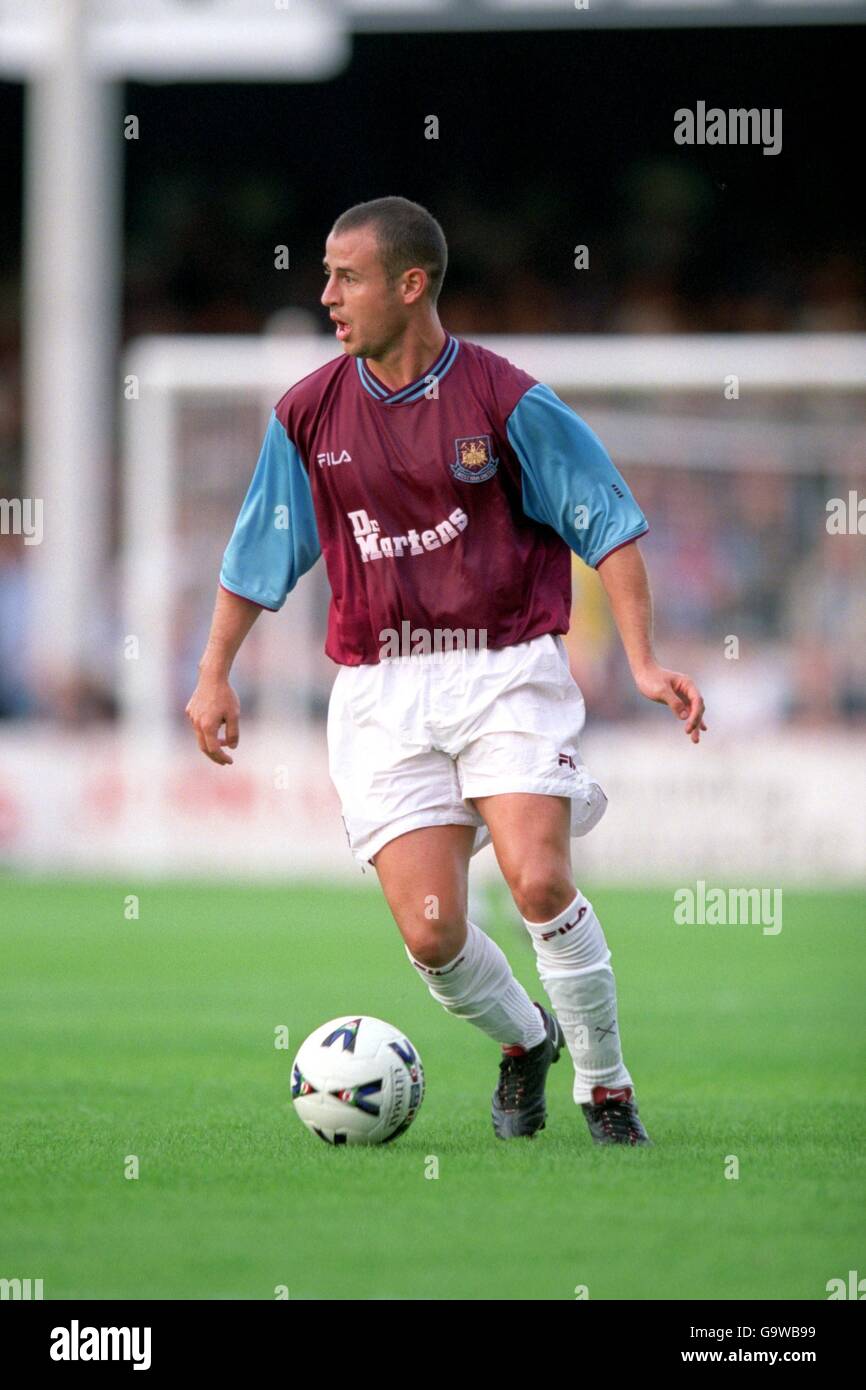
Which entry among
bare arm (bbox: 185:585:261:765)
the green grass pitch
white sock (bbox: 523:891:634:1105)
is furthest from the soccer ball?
bare arm (bbox: 185:585:261:765)

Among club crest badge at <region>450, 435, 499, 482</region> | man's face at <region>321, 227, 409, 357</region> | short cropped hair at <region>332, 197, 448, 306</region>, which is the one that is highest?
short cropped hair at <region>332, 197, 448, 306</region>

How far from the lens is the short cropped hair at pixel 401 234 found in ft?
18.9

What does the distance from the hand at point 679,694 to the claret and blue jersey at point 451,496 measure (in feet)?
1.28

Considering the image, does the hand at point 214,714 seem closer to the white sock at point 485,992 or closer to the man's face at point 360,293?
the white sock at point 485,992

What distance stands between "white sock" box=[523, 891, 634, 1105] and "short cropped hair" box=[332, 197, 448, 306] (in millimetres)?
1651

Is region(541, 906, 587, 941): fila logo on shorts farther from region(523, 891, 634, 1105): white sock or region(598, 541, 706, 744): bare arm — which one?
region(598, 541, 706, 744): bare arm

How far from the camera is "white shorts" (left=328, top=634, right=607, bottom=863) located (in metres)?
5.72

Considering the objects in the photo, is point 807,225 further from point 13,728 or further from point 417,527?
point 417,527

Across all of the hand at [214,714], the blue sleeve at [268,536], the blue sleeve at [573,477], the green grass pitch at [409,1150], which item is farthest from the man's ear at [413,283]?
the green grass pitch at [409,1150]

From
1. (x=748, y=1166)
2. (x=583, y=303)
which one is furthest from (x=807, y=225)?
(x=748, y=1166)

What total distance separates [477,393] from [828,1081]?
2.80m

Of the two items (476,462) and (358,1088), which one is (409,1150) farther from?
(476,462)

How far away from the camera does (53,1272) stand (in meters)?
4.40

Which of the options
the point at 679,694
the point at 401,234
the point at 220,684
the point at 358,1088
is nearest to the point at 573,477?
the point at 679,694
